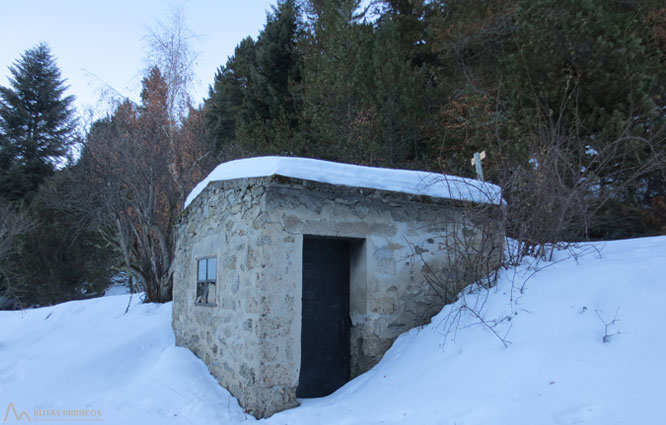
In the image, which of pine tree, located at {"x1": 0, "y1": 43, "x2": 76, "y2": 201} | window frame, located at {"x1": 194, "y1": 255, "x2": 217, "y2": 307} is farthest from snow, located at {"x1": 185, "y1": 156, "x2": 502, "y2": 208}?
pine tree, located at {"x1": 0, "y1": 43, "x2": 76, "y2": 201}

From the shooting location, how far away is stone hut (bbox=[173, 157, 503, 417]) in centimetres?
436

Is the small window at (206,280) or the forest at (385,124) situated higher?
the forest at (385,124)

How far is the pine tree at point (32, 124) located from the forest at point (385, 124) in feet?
0.28

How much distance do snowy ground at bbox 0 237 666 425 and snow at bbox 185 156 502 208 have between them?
3.62 ft

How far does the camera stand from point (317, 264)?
16.6 feet

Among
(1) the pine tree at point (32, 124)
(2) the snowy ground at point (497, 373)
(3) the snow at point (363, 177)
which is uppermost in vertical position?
(1) the pine tree at point (32, 124)

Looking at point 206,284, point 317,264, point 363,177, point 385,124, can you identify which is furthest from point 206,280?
point 385,124

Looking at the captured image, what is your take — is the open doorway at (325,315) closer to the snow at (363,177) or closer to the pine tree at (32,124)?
the snow at (363,177)

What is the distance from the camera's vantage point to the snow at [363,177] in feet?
14.9

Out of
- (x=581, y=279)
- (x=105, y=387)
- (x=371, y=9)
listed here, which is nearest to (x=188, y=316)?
(x=105, y=387)

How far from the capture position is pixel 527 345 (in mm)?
3529

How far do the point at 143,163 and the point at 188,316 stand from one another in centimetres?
631

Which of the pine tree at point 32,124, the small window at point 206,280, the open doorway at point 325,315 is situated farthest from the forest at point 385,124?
the small window at point 206,280

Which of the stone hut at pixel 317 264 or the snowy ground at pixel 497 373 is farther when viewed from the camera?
the stone hut at pixel 317 264
